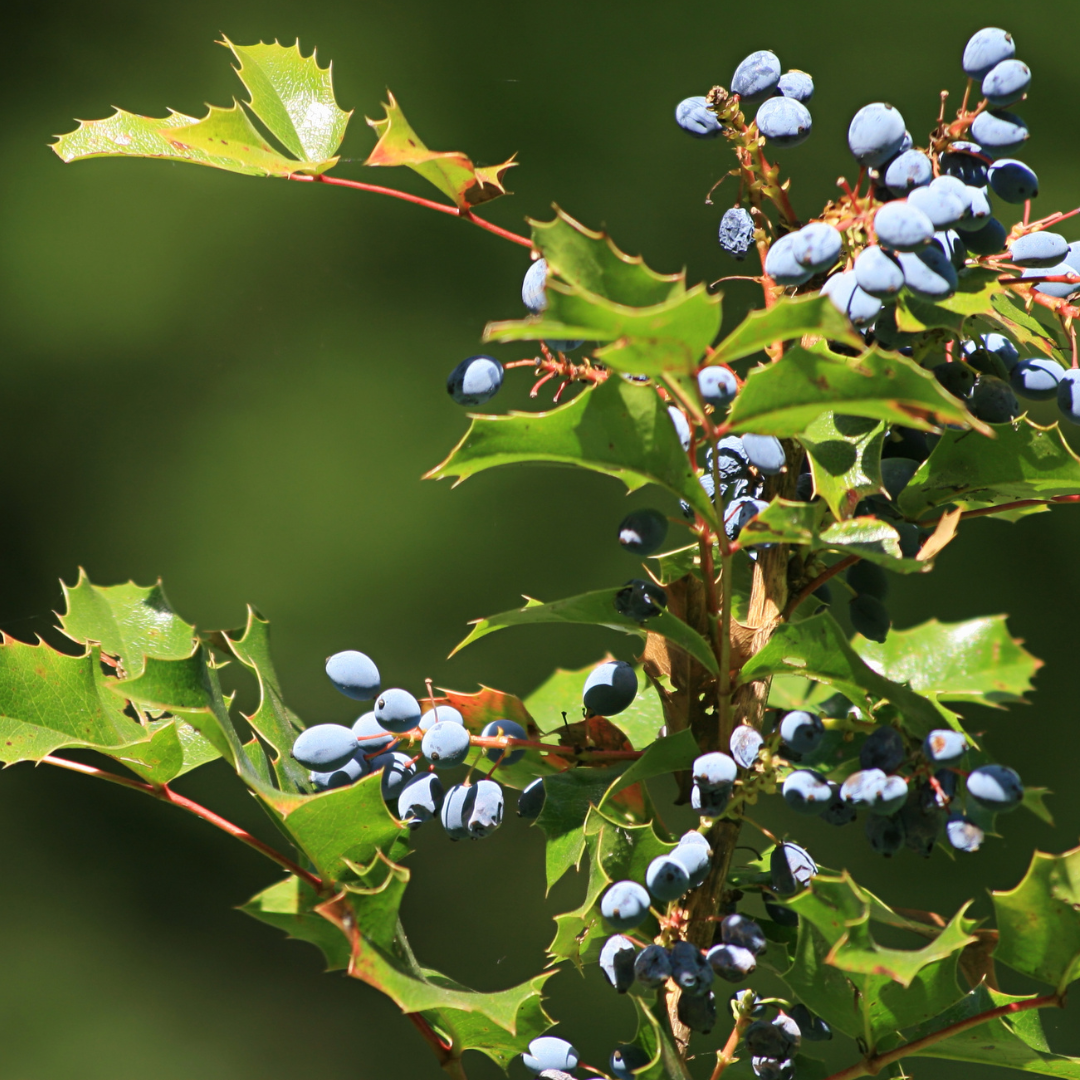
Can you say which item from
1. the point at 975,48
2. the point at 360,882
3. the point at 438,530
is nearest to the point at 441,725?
the point at 360,882

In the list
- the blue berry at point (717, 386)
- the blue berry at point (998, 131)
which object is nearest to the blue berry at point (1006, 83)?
the blue berry at point (998, 131)

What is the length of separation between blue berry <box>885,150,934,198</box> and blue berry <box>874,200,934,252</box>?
3cm

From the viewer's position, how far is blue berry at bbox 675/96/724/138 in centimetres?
37

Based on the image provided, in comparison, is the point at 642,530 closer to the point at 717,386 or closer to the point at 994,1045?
the point at 717,386

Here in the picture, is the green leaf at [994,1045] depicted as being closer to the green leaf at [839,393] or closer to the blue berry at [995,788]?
the blue berry at [995,788]

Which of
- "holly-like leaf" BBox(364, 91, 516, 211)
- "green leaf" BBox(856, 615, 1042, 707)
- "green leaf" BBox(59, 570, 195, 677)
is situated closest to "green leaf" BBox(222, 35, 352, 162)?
"holly-like leaf" BBox(364, 91, 516, 211)

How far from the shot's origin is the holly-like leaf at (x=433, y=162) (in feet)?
1.06

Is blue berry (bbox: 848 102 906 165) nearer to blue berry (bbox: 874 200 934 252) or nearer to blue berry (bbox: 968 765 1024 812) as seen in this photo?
blue berry (bbox: 874 200 934 252)

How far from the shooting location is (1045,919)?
31 centimetres

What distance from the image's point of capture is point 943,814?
312 millimetres

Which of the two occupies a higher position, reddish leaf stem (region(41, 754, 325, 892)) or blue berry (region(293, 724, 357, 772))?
blue berry (region(293, 724, 357, 772))

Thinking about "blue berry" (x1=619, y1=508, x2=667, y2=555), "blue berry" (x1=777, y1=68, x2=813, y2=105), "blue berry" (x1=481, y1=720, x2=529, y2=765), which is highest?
"blue berry" (x1=777, y1=68, x2=813, y2=105)

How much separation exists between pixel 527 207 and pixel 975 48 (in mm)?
1025

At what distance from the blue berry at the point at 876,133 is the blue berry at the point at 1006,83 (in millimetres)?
29
